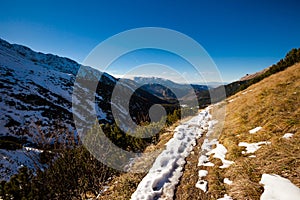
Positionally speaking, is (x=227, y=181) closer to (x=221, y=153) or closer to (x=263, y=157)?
(x=263, y=157)

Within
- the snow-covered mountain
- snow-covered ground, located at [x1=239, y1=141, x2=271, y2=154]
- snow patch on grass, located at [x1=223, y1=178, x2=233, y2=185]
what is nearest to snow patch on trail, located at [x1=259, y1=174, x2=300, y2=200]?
snow patch on grass, located at [x1=223, y1=178, x2=233, y2=185]

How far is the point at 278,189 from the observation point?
4547mm

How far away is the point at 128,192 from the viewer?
264 inches

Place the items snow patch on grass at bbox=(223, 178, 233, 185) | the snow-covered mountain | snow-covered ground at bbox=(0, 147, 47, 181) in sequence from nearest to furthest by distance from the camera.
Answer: snow patch on grass at bbox=(223, 178, 233, 185) < snow-covered ground at bbox=(0, 147, 47, 181) < the snow-covered mountain

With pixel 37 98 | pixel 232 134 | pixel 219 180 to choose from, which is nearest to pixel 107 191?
pixel 219 180

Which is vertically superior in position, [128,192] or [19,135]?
[128,192]

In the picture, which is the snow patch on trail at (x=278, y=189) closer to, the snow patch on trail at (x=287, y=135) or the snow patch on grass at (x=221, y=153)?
the snow patch on grass at (x=221, y=153)

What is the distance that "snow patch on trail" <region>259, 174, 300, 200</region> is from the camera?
13.9ft

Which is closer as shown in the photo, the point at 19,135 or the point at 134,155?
the point at 134,155

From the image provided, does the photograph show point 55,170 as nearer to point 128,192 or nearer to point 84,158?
point 84,158

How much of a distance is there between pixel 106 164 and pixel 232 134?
25.5ft

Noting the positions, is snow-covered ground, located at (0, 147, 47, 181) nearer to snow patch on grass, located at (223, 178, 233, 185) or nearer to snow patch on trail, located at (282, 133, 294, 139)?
snow patch on grass, located at (223, 178, 233, 185)

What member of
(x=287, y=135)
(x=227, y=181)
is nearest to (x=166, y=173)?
(x=227, y=181)

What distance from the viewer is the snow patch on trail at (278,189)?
4232mm
